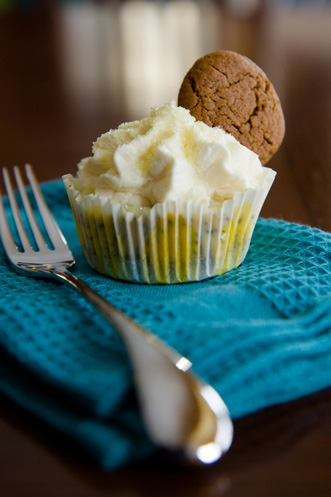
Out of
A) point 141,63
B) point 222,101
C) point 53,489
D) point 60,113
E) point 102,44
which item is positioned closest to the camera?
point 53,489

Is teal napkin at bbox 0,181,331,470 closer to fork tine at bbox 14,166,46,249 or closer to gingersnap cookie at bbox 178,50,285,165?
fork tine at bbox 14,166,46,249

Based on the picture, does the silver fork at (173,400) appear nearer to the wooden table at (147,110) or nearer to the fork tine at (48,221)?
the wooden table at (147,110)

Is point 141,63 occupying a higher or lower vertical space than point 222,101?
lower

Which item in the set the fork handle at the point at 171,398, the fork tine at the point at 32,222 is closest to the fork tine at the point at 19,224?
the fork tine at the point at 32,222

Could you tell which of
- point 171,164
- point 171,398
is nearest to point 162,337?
point 171,398

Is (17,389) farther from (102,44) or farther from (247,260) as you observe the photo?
(102,44)

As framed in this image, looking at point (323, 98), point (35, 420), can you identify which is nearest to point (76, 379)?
point (35, 420)

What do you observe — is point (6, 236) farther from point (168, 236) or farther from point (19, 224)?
point (168, 236)
